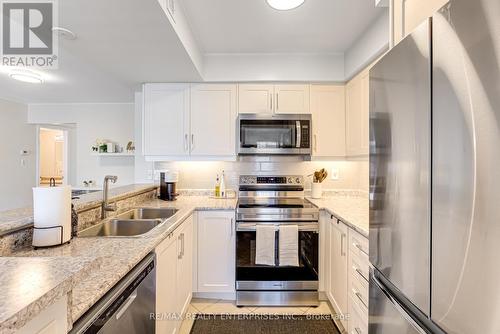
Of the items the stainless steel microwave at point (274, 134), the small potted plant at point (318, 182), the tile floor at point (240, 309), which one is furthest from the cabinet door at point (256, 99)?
the tile floor at point (240, 309)

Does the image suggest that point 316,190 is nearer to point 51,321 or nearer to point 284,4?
point 284,4

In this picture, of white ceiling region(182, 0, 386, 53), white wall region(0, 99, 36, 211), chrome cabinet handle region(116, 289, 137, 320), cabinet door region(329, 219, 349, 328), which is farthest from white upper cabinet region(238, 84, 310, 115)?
white wall region(0, 99, 36, 211)

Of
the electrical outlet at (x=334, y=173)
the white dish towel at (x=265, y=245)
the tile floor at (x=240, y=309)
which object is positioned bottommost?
the tile floor at (x=240, y=309)

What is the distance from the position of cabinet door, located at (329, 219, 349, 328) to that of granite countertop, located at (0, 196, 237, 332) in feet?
3.98

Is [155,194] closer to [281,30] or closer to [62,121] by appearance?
[281,30]

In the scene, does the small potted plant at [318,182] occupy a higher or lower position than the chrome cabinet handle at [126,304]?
higher

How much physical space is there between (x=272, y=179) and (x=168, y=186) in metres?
1.15

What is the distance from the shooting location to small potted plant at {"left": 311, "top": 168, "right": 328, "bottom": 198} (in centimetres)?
291

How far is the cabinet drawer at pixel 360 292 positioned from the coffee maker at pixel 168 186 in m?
1.89

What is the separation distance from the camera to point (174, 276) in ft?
5.83

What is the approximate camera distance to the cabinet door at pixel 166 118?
2.86m

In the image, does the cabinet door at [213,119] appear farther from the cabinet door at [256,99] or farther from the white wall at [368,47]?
the white wall at [368,47]

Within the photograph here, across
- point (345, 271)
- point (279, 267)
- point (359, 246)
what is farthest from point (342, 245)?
point (279, 267)

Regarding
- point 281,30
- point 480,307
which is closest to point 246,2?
point 281,30
